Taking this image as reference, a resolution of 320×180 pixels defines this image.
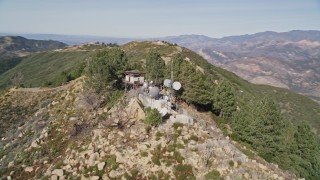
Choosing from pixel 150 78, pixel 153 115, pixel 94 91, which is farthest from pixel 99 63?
pixel 153 115

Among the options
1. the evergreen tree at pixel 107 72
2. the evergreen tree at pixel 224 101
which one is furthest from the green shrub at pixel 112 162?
the evergreen tree at pixel 224 101

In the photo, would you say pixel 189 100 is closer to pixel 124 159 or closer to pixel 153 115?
pixel 153 115

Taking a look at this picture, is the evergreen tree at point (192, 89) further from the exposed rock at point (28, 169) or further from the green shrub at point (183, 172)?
the exposed rock at point (28, 169)

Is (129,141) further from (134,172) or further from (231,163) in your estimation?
(231,163)

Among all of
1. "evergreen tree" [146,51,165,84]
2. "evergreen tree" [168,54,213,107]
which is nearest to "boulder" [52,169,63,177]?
"evergreen tree" [168,54,213,107]

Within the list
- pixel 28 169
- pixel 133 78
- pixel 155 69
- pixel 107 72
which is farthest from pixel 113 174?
pixel 155 69
